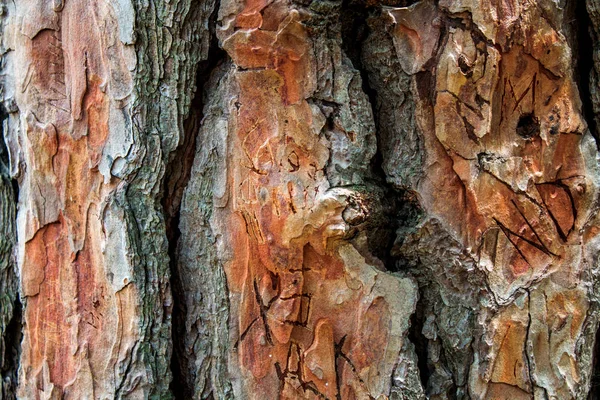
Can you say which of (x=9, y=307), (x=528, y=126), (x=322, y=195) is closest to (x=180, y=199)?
(x=322, y=195)

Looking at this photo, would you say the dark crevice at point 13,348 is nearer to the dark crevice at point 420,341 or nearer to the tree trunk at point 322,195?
the tree trunk at point 322,195

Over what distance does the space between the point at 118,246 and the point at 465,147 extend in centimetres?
66

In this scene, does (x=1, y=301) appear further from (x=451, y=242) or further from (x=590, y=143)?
(x=590, y=143)

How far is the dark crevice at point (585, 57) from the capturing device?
1107 millimetres

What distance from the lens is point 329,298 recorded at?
3.52 feet

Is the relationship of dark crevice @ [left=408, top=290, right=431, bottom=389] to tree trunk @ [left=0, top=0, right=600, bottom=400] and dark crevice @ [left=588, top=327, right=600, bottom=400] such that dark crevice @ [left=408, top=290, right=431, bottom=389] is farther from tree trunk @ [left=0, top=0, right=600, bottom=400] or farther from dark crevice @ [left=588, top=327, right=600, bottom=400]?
dark crevice @ [left=588, top=327, right=600, bottom=400]

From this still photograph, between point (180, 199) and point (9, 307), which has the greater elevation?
point (180, 199)

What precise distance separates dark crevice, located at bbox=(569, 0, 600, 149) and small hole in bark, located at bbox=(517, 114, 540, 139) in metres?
0.13

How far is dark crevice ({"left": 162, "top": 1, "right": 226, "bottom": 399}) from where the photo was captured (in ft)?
3.65

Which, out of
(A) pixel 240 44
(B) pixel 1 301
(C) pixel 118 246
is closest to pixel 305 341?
(C) pixel 118 246

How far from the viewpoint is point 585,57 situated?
3.72ft

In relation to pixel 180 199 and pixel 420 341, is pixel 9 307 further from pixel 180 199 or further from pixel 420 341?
pixel 420 341

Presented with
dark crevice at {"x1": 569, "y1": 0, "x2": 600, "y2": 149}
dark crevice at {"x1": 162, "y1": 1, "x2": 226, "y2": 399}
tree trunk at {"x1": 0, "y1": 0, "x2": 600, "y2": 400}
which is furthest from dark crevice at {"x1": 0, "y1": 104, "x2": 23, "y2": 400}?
dark crevice at {"x1": 569, "y1": 0, "x2": 600, "y2": 149}

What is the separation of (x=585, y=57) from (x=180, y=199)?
2.74ft
